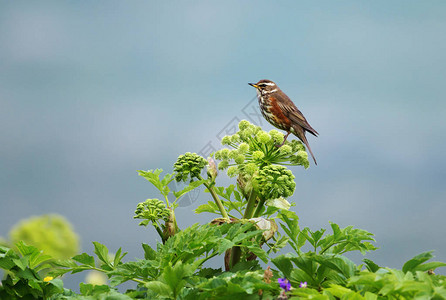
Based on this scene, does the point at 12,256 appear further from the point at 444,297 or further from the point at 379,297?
the point at 444,297

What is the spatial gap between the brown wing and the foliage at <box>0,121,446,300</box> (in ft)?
1.54

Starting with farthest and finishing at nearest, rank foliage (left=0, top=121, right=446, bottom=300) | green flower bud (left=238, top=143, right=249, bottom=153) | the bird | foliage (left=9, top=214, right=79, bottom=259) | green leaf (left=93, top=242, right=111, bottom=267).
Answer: foliage (left=9, top=214, right=79, bottom=259)
the bird
green flower bud (left=238, top=143, right=249, bottom=153)
green leaf (left=93, top=242, right=111, bottom=267)
foliage (left=0, top=121, right=446, bottom=300)

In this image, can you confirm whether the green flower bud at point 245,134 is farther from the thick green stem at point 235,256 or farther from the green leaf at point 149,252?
the green leaf at point 149,252

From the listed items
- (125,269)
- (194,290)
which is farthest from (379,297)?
(125,269)

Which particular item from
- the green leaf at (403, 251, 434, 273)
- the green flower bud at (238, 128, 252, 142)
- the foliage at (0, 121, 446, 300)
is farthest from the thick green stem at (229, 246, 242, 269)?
the green leaf at (403, 251, 434, 273)

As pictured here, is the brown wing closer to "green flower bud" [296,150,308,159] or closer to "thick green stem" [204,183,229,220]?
"green flower bud" [296,150,308,159]

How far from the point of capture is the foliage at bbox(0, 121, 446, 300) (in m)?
2.43

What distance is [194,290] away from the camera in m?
2.51

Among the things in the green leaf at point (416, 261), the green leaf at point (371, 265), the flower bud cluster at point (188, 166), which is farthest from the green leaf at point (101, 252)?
the green leaf at point (416, 261)

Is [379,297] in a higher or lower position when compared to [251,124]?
lower

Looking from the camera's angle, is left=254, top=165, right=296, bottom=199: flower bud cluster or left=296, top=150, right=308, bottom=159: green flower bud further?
left=296, top=150, right=308, bottom=159: green flower bud

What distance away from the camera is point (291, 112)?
432 centimetres

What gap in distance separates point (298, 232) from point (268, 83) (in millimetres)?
1792

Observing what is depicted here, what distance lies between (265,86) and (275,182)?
1510 millimetres
